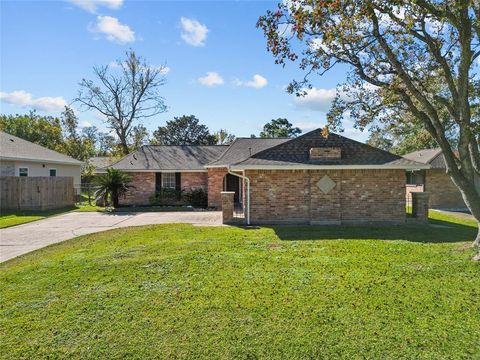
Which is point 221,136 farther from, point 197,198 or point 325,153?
point 325,153

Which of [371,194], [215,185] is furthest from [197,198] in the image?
[371,194]

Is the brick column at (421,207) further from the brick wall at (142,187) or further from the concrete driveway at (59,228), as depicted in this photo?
the brick wall at (142,187)

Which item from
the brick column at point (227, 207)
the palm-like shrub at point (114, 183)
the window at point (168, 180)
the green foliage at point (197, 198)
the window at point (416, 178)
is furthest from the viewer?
the window at point (416, 178)

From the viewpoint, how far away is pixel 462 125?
800cm

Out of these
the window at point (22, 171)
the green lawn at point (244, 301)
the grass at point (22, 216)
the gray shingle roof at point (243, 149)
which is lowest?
the green lawn at point (244, 301)

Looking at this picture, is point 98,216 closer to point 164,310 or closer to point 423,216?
point 164,310

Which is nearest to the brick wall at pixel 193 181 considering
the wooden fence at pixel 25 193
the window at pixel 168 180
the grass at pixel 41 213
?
the window at pixel 168 180

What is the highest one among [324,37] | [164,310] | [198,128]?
[198,128]

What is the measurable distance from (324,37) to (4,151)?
19796mm

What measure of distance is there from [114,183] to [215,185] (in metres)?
5.78

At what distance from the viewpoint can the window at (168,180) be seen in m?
21.7

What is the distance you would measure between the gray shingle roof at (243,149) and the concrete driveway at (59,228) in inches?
168

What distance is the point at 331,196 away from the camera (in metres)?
13.2

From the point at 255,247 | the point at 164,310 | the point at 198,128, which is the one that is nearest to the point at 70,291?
the point at 164,310
